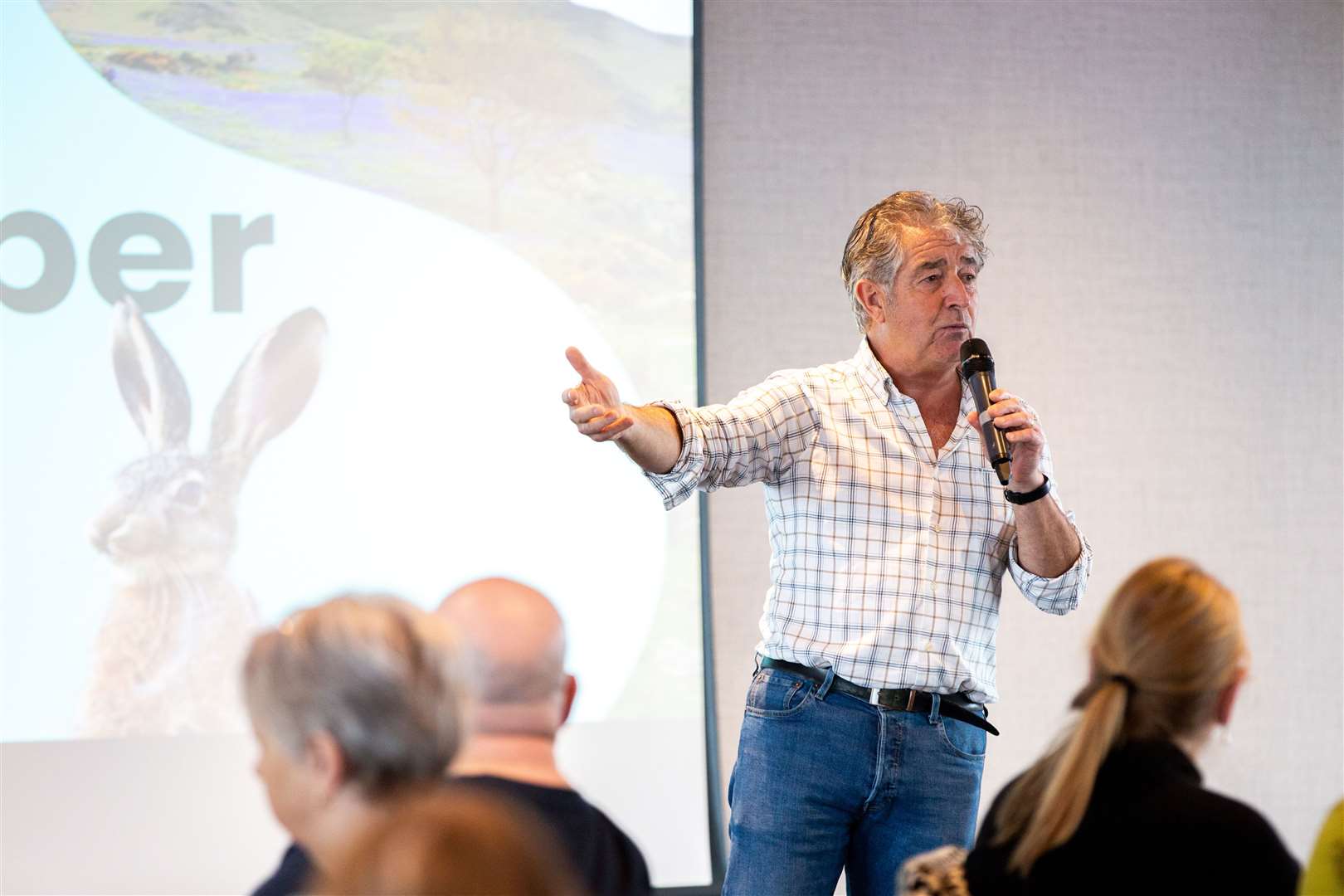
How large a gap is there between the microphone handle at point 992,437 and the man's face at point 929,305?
0.15 m

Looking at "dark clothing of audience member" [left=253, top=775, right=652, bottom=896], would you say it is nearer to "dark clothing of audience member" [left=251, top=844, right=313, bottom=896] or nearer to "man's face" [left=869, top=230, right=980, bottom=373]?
"dark clothing of audience member" [left=251, top=844, right=313, bottom=896]

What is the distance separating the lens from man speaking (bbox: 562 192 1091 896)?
210 centimetres

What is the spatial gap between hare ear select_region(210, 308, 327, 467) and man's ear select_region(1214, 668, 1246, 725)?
2.39m

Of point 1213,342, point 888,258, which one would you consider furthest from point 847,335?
point 888,258

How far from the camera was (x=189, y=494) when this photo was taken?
3258 mm

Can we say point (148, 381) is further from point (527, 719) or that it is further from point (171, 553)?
point (527, 719)

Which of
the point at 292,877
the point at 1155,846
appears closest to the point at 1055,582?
the point at 1155,846

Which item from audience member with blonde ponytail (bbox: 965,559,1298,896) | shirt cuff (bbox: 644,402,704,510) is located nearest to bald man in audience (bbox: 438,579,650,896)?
audience member with blonde ponytail (bbox: 965,559,1298,896)

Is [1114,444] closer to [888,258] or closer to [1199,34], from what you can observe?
[1199,34]

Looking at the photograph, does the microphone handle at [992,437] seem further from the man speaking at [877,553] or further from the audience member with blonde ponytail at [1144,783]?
the audience member with blonde ponytail at [1144,783]

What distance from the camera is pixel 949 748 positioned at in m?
2.13

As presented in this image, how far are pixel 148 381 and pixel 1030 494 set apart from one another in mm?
2152

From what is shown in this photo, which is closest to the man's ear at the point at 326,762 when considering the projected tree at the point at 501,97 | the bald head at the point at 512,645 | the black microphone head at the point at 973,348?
the bald head at the point at 512,645

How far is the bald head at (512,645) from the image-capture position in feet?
4.77
